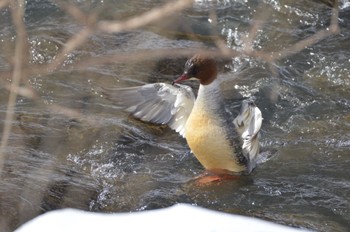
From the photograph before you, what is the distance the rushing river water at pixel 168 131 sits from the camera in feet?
14.7

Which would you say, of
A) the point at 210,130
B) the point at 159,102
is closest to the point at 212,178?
the point at 210,130

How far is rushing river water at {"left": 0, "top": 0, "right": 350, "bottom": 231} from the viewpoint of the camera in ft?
14.7

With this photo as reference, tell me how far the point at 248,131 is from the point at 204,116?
0.35 m

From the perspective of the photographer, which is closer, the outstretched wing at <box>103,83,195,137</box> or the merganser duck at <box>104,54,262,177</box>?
the merganser duck at <box>104,54,262,177</box>

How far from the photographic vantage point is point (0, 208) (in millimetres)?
3906

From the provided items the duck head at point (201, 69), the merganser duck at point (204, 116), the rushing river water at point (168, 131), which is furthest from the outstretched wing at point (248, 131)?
the duck head at point (201, 69)

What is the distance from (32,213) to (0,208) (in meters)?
0.16

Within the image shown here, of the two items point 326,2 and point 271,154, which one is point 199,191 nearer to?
point 271,154

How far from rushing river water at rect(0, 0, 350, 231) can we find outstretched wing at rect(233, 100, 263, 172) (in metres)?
0.13

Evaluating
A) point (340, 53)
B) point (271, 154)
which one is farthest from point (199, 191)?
point (340, 53)

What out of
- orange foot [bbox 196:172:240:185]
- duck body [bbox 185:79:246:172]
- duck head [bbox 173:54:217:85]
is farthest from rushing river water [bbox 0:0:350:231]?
duck head [bbox 173:54:217:85]

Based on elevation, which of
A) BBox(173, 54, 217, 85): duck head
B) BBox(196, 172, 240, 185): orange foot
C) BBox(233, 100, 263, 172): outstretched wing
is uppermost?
BBox(173, 54, 217, 85): duck head

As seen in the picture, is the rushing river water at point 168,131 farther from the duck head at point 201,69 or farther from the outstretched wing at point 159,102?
the duck head at point 201,69

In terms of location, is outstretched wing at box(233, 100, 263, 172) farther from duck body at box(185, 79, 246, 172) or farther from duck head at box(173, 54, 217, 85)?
duck head at box(173, 54, 217, 85)
